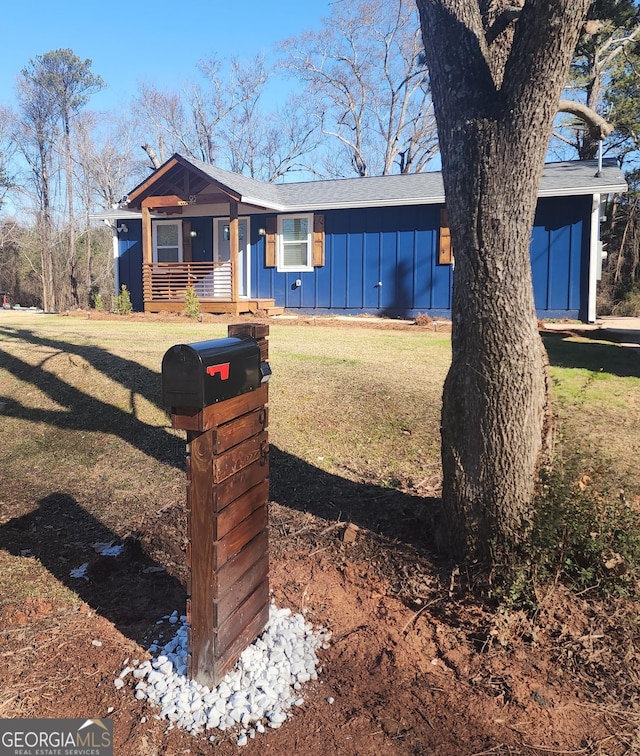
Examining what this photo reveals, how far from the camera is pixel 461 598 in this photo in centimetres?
271

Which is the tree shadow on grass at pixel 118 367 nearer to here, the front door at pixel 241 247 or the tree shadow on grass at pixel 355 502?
the tree shadow on grass at pixel 355 502

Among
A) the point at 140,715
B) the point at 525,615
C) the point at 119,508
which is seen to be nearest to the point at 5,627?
the point at 140,715

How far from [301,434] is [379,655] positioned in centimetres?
284

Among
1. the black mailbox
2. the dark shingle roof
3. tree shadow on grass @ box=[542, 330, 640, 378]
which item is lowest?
tree shadow on grass @ box=[542, 330, 640, 378]

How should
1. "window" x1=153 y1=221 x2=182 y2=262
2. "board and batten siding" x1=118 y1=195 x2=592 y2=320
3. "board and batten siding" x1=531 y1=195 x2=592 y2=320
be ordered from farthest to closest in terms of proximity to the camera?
1. "window" x1=153 y1=221 x2=182 y2=262
2. "board and batten siding" x1=118 y1=195 x2=592 y2=320
3. "board and batten siding" x1=531 y1=195 x2=592 y2=320

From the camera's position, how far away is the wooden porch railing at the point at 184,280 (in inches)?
615

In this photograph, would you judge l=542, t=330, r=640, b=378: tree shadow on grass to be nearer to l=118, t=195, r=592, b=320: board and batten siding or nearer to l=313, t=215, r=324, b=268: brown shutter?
l=118, t=195, r=592, b=320: board and batten siding

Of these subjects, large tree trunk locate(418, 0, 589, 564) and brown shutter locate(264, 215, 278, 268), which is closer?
large tree trunk locate(418, 0, 589, 564)

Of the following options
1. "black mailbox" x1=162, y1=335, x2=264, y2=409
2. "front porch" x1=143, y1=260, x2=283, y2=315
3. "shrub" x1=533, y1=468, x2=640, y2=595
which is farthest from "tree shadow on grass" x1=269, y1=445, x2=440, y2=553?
"front porch" x1=143, y1=260, x2=283, y2=315

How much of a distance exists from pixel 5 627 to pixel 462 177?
2.73 metres

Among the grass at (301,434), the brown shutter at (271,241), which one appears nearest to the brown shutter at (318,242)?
the brown shutter at (271,241)

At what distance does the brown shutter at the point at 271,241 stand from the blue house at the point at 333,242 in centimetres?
2

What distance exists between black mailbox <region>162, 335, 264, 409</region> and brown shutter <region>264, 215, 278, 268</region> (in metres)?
13.7

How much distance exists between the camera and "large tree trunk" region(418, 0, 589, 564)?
2.71m
